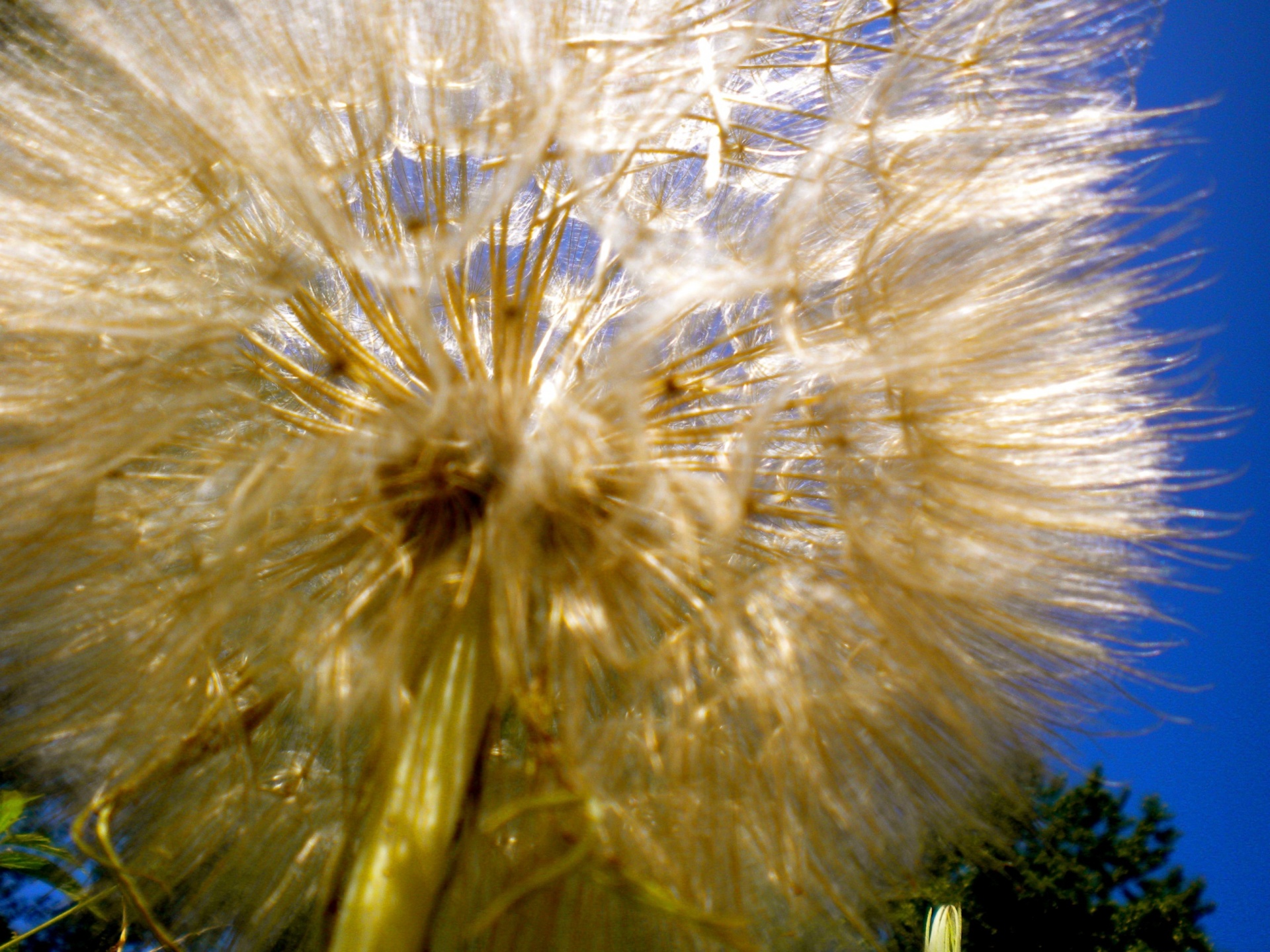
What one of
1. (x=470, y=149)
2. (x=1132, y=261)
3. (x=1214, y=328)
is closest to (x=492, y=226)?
(x=470, y=149)

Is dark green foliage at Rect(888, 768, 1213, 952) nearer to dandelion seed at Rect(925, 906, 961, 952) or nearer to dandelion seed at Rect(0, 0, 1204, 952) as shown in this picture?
dandelion seed at Rect(925, 906, 961, 952)

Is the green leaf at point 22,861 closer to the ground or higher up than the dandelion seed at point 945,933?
closer to the ground

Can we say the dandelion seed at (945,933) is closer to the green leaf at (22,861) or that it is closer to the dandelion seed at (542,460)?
the dandelion seed at (542,460)

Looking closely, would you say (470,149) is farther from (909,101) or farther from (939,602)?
(939,602)

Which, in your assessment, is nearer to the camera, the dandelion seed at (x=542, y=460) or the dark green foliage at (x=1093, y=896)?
the dandelion seed at (x=542, y=460)

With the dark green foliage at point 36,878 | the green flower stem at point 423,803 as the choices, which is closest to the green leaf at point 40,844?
the dark green foliage at point 36,878

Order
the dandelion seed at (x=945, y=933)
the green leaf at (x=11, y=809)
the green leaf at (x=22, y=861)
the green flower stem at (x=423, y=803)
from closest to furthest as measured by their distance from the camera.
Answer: the green flower stem at (x=423, y=803) → the green leaf at (x=11, y=809) → the green leaf at (x=22, y=861) → the dandelion seed at (x=945, y=933)

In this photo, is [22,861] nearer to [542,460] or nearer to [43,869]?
[43,869]
